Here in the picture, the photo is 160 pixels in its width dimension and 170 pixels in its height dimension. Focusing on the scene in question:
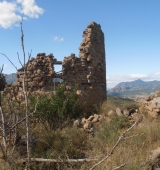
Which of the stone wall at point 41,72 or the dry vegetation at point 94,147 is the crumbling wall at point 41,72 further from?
the dry vegetation at point 94,147

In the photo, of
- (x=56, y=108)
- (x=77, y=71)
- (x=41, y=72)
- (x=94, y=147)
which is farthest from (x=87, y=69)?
(x=94, y=147)

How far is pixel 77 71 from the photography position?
9.23m

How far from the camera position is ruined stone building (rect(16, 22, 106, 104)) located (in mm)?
8961

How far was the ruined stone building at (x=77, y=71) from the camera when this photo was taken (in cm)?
896

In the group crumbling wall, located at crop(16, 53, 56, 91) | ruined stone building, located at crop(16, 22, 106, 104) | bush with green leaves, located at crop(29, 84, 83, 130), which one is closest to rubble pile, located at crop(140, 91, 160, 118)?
ruined stone building, located at crop(16, 22, 106, 104)

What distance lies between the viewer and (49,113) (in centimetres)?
695

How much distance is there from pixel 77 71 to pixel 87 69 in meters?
0.43

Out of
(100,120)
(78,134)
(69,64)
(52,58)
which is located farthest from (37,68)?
(78,134)

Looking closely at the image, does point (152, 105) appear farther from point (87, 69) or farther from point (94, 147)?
point (94, 147)

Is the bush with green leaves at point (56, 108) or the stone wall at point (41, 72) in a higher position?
the stone wall at point (41, 72)

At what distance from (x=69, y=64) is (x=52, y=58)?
749mm

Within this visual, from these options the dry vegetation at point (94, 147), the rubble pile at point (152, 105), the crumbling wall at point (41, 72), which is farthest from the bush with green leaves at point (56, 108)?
the rubble pile at point (152, 105)

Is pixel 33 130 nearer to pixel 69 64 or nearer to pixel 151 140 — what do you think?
pixel 151 140

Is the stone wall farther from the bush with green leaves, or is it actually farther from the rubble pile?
the rubble pile
